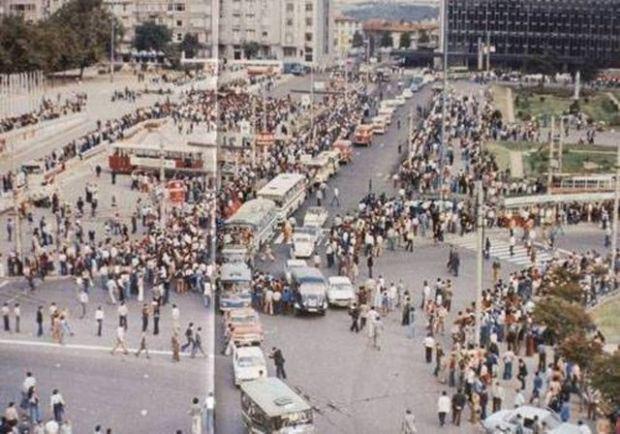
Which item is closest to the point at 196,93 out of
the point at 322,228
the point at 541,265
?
the point at 322,228

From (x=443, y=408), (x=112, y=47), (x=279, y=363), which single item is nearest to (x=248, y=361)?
(x=279, y=363)

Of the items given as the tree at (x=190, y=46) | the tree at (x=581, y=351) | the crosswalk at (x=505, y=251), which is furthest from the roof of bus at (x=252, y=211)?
the tree at (x=190, y=46)

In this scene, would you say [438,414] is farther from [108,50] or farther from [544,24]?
[544,24]

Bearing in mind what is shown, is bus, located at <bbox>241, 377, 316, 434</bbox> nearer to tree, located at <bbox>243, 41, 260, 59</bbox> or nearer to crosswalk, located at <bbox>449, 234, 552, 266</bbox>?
crosswalk, located at <bbox>449, 234, 552, 266</bbox>

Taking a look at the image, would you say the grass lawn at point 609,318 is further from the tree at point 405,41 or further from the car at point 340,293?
→ the tree at point 405,41

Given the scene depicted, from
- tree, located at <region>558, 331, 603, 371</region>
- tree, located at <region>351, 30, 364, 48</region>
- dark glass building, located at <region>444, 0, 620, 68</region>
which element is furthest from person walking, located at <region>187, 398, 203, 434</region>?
tree, located at <region>351, 30, 364, 48</region>
